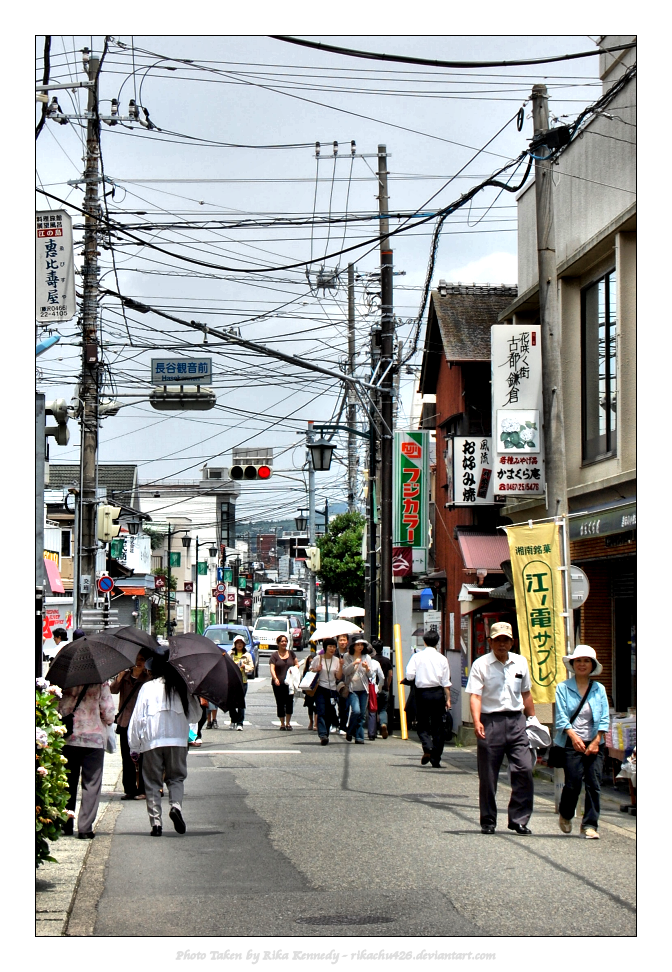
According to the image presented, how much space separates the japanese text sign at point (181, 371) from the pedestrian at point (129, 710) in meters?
8.10

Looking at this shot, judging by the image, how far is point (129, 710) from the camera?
44.4 feet

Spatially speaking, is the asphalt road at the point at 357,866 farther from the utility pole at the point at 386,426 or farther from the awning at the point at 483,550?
the utility pole at the point at 386,426

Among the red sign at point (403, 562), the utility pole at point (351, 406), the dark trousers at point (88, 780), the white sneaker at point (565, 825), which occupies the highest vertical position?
the utility pole at point (351, 406)

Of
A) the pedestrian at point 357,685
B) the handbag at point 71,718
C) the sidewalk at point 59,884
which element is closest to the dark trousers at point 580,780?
the sidewalk at point 59,884

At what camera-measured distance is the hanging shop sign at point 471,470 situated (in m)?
21.2

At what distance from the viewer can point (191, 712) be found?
1119 centimetres

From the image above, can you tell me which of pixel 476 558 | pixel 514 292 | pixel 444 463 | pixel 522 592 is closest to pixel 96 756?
pixel 522 592

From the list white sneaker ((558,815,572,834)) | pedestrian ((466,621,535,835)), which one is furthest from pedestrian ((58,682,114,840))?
white sneaker ((558,815,572,834))

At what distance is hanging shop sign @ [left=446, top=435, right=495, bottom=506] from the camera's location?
21203 mm

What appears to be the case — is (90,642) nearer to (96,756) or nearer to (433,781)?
(96,756)

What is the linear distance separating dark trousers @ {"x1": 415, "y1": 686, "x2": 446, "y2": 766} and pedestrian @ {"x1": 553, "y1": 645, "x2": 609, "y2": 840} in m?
6.16

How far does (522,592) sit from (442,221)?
5.43 metres

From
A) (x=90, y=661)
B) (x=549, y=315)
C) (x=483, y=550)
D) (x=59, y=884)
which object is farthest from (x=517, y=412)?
(x=59, y=884)

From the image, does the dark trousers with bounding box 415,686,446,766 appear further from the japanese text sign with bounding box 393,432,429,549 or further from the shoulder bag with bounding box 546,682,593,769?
the japanese text sign with bounding box 393,432,429,549
